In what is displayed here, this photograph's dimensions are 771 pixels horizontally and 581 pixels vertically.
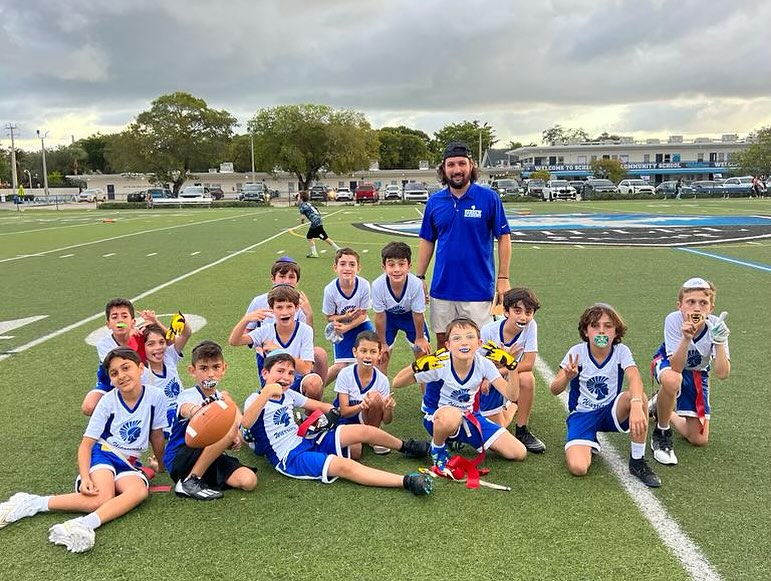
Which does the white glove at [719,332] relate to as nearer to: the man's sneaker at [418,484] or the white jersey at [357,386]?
the man's sneaker at [418,484]

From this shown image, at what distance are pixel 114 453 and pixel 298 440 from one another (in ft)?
3.59

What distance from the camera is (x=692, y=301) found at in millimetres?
3949

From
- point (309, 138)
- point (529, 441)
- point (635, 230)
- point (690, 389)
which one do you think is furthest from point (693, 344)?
point (309, 138)

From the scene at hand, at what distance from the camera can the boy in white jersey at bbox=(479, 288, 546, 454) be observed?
4309 mm

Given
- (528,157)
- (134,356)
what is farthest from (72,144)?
(134,356)

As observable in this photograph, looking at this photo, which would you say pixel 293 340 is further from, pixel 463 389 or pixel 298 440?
pixel 463 389

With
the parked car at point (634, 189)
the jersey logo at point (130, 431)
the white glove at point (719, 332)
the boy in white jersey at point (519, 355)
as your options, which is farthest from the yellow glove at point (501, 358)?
the parked car at point (634, 189)

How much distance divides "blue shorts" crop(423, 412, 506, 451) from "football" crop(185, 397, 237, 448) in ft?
4.34

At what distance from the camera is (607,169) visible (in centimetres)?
7594

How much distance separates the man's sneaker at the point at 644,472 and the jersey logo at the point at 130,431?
9.91ft

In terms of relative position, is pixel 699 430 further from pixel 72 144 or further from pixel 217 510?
pixel 72 144

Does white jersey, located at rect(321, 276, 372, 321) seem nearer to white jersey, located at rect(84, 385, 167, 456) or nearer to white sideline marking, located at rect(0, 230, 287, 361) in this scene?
white jersey, located at rect(84, 385, 167, 456)

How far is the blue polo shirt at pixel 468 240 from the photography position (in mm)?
4848

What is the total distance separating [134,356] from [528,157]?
8992 cm
